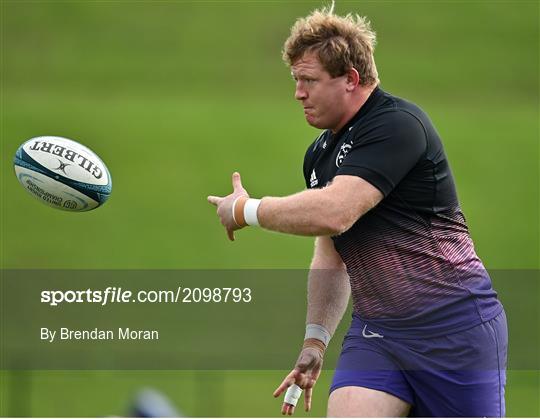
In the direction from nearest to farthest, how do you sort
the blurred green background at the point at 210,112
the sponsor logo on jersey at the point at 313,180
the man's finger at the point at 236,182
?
the man's finger at the point at 236,182, the sponsor logo on jersey at the point at 313,180, the blurred green background at the point at 210,112

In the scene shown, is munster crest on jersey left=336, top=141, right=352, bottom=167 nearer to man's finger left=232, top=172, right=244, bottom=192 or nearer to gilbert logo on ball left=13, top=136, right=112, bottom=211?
man's finger left=232, top=172, right=244, bottom=192

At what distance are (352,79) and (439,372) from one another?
4.30 ft

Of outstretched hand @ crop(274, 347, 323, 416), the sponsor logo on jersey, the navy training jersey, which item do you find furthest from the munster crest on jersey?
outstretched hand @ crop(274, 347, 323, 416)

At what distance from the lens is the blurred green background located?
83.4 feet

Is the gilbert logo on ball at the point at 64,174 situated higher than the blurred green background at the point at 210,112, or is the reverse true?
the blurred green background at the point at 210,112

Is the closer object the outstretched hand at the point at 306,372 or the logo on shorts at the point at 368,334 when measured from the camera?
the logo on shorts at the point at 368,334

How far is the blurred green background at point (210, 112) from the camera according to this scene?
83.4ft

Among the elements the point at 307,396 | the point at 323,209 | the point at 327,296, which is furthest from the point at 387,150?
the point at 307,396

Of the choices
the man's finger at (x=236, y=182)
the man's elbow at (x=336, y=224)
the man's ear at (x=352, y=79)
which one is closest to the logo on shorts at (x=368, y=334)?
the man's elbow at (x=336, y=224)

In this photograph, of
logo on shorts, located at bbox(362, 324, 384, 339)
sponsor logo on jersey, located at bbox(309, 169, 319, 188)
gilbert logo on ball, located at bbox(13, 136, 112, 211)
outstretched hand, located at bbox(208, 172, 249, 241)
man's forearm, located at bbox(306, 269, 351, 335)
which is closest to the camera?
outstretched hand, located at bbox(208, 172, 249, 241)

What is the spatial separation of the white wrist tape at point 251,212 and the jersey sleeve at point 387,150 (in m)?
0.37

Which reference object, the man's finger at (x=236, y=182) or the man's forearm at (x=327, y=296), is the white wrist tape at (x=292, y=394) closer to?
the man's forearm at (x=327, y=296)

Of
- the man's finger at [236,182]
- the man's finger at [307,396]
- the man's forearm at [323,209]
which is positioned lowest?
the man's finger at [307,396]

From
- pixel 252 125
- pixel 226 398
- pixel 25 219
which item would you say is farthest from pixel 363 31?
pixel 252 125
